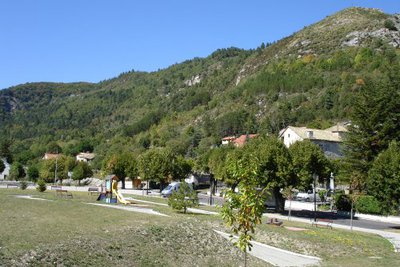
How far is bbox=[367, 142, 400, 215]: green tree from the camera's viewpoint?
37.0 metres

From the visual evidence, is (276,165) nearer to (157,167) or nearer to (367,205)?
(367,205)

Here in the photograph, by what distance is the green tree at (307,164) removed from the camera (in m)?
40.7

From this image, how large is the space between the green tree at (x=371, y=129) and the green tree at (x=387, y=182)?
11526 millimetres

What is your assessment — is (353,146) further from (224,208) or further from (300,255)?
(224,208)

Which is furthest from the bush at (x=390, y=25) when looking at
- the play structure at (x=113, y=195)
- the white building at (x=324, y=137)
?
the play structure at (x=113, y=195)

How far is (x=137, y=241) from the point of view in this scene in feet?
64.0

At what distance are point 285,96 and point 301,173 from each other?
124978mm

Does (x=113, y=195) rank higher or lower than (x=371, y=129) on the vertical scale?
lower

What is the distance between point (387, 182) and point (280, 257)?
19431 mm

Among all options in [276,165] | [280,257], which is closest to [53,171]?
[276,165]

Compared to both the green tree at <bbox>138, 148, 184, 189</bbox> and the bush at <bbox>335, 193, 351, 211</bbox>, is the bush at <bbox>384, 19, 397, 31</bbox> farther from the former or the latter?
the bush at <bbox>335, 193, 351, 211</bbox>

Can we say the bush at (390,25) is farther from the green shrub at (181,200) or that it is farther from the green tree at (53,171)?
the green shrub at (181,200)

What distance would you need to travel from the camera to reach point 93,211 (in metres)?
27.5

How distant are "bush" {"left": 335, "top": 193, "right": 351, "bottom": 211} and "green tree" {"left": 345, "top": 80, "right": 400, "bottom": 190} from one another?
3.49m
